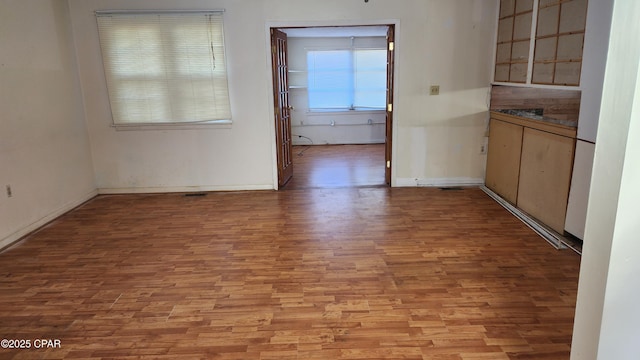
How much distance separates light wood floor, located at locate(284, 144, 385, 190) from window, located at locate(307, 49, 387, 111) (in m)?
0.96

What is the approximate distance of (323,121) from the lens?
884cm

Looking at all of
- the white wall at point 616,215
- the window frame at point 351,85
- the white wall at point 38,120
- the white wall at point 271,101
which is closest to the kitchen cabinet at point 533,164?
the white wall at point 271,101

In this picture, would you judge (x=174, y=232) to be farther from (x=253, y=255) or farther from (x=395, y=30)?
(x=395, y=30)

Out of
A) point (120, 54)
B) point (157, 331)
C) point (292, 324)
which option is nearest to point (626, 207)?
point (292, 324)

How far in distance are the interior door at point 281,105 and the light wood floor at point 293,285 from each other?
1.15m

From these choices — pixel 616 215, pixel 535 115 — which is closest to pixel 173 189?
pixel 535 115

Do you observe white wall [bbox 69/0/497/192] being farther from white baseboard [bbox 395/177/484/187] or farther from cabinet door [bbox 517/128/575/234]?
cabinet door [bbox 517/128/575/234]


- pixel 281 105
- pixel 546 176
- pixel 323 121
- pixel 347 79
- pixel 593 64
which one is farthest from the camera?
pixel 323 121

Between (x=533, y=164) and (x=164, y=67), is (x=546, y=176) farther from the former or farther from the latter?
(x=164, y=67)

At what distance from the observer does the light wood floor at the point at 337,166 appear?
18.9ft

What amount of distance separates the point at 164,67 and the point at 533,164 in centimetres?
442

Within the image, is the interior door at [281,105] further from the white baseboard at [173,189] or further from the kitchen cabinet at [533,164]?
the kitchen cabinet at [533,164]

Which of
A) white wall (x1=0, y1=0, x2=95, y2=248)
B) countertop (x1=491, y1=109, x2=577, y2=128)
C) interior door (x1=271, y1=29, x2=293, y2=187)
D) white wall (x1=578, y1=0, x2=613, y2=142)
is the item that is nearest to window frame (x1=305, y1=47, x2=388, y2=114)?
interior door (x1=271, y1=29, x2=293, y2=187)

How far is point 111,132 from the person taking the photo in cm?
530
